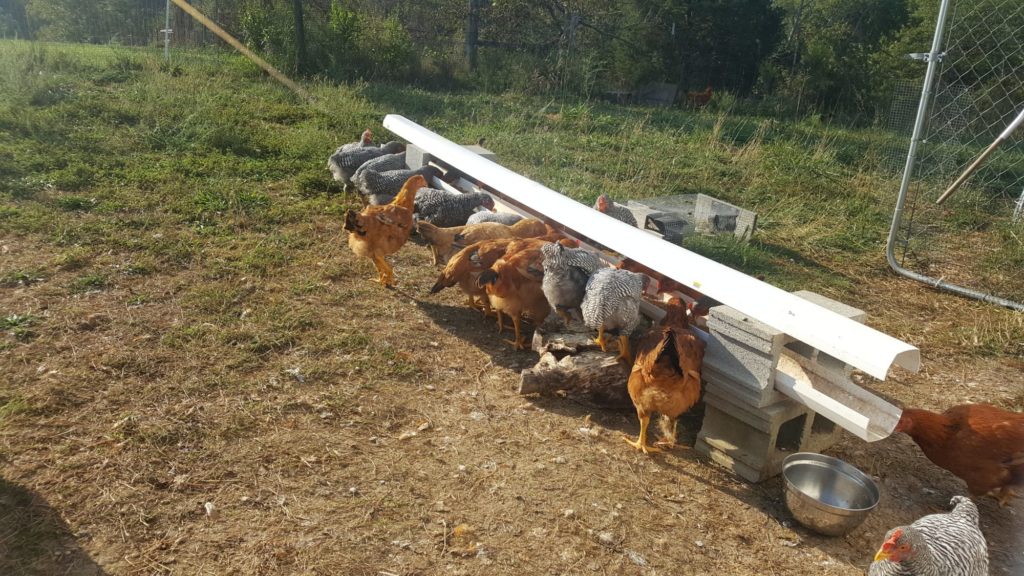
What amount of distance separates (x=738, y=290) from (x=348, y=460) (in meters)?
2.31

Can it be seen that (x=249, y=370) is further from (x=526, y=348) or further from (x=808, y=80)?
(x=808, y=80)

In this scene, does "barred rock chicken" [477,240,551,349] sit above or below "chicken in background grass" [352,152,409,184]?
below

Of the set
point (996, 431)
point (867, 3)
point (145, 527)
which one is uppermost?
point (867, 3)

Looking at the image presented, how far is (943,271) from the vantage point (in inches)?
283

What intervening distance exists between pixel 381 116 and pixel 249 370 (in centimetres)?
684

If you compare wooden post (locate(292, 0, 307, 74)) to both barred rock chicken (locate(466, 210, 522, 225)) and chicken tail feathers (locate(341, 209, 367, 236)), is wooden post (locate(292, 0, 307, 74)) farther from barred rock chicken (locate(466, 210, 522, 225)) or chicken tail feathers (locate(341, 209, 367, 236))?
chicken tail feathers (locate(341, 209, 367, 236))

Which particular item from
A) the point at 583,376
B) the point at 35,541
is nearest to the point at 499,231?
the point at 583,376

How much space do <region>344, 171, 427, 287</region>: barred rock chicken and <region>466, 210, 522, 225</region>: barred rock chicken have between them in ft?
1.73

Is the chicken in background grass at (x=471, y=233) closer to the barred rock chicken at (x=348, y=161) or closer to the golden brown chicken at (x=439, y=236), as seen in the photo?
the golden brown chicken at (x=439, y=236)

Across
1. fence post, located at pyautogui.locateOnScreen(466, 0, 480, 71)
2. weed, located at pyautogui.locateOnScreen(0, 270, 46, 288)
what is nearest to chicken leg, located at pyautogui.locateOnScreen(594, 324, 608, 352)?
weed, located at pyautogui.locateOnScreen(0, 270, 46, 288)

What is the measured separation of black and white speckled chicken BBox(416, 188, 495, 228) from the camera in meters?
6.21

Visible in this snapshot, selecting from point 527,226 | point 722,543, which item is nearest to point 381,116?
point 527,226

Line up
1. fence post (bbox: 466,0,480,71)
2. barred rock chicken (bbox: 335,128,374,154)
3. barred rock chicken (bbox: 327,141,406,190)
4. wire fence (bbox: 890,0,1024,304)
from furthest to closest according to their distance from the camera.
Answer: fence post (bbox: 466,0,480,71) < barred rock chicken (bbox: 335,128,374,154) < barred rock chicken (bbox: 327,141,406,190) < wire fence (bbox: 890,0,1024,304)

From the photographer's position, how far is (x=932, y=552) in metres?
2.73
